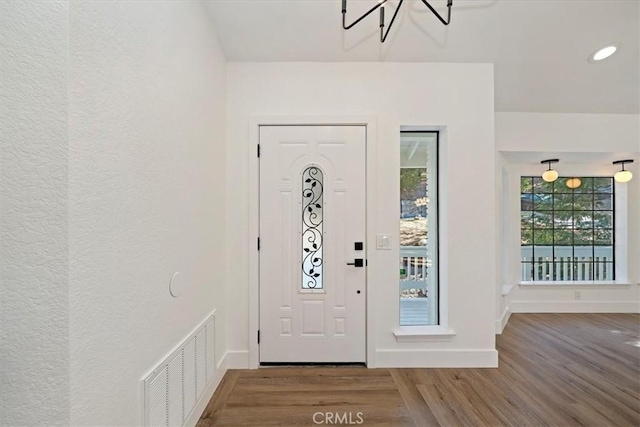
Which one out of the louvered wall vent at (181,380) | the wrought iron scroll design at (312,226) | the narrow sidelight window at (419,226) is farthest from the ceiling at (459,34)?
the louvered wall vent at (181,380)

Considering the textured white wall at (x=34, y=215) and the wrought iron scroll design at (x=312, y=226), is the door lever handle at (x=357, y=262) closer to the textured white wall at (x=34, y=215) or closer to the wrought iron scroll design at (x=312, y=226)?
the wrought iron scroll design at (x=312, y=226)

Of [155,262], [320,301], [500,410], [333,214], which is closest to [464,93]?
[333,214]

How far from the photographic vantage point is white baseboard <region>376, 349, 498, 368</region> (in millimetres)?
2480

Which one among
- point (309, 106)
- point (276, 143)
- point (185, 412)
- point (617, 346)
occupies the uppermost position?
point (309, 106)

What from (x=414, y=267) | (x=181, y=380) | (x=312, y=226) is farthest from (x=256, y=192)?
(x=414, y=267)

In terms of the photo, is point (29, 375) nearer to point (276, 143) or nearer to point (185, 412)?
point (185, 412)

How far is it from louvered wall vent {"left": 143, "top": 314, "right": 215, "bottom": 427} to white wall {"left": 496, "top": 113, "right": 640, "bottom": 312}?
3.63 m

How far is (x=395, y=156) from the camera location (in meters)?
2.51

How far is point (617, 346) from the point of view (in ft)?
9.66

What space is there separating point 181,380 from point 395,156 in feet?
7.38

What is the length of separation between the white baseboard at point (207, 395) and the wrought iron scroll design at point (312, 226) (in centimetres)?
92

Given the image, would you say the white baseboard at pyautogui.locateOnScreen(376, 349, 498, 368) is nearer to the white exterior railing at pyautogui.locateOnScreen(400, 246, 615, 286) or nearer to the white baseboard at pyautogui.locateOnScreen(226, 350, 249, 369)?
the white baseboard at pyautogui.locateOnScreen(226, 350, 249, 369)

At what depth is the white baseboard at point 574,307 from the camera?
13.4 ft

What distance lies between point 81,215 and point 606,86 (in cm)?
449
